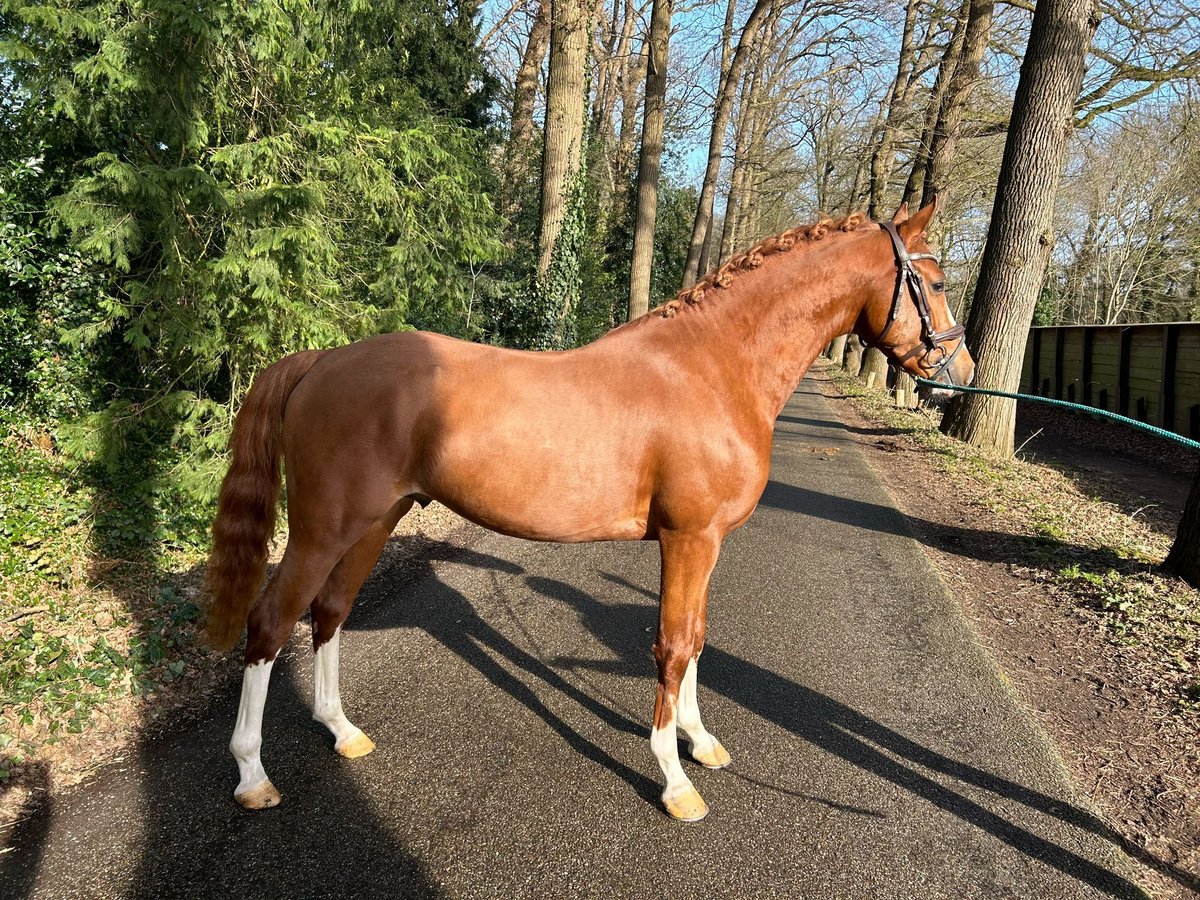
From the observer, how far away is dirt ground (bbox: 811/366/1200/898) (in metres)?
2.47

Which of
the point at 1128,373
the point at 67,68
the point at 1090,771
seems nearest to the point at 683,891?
the point at 1090,771

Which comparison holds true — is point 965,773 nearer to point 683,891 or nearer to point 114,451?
point 683,891

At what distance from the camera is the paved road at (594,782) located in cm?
218

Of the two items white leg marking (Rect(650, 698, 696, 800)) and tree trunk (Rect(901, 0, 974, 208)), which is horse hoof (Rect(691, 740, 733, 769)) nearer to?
white leg marking (Rect(650, 698, 696, 800))

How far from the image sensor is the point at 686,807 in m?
2.48

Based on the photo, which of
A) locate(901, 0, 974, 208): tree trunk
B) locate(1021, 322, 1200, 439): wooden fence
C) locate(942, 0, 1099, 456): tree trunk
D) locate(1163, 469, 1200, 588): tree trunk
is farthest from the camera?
locate(901, 0, 974, 208): tree trunk

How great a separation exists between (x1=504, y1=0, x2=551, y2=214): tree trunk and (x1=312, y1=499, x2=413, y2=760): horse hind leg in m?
11.5

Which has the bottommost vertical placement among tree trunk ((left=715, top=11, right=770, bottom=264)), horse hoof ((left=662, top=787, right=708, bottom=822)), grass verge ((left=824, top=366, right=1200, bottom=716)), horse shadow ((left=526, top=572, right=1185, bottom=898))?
horse hoof ((left=662, top=787, right=708, bottom=822))

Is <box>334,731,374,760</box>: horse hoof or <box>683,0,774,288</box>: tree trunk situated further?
<box>683,0,774,288</box>: tree trunk

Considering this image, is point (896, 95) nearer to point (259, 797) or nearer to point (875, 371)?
point (875, 371)

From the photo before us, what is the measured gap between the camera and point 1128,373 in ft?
44.7

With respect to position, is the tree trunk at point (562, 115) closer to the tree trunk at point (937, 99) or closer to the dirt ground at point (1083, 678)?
the dirt ground at point (1083, 678)

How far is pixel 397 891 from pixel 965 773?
2251 millimetres

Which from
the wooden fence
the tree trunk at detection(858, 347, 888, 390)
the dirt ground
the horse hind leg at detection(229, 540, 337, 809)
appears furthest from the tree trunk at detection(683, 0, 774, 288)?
the horse hind leg at detection(229, 540, 337, 809)
